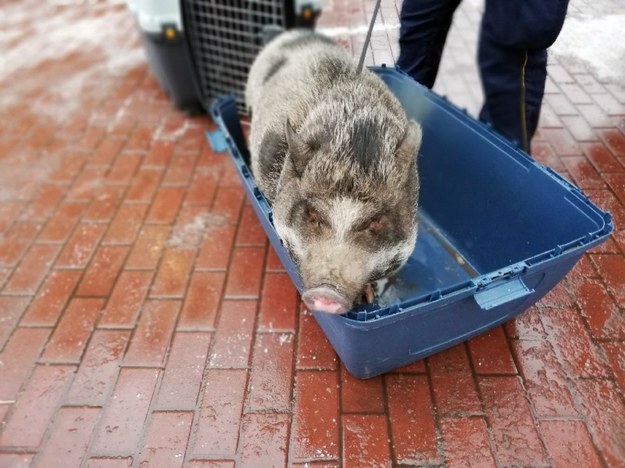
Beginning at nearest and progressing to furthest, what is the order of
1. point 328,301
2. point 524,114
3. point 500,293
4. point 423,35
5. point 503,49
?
point 328,301 < point 500,293 < point 503,49 < point 524,114 < point 423,35

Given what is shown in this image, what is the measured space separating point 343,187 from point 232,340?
1.23m

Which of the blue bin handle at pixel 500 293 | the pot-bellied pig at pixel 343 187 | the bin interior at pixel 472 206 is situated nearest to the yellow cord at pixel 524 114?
the bin interior at pixel 472 206

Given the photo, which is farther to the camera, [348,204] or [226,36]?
[226,36]

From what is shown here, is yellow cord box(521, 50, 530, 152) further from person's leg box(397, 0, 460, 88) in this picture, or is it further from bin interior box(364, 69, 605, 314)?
person's leg box(397, 0, 460, 88)

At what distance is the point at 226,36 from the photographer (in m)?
4.59

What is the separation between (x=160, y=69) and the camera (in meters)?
4.71

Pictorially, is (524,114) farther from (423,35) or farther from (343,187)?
(343,187)

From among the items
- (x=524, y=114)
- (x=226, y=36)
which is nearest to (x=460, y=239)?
(x=524, y=114)

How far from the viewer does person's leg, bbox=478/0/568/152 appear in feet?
8.93

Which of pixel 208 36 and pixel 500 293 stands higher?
pixel 500 293

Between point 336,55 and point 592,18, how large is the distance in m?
1.62

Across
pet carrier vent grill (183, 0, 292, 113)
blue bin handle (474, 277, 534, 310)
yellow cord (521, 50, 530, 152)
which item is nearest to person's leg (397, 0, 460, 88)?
yellow cord (521, 50, 530, 152)

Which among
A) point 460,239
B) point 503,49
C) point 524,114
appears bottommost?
point 460,239

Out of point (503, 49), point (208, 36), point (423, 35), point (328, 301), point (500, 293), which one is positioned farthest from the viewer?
point (208, 36)
